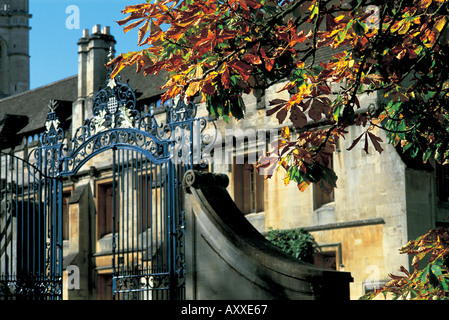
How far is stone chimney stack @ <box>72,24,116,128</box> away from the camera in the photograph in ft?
88.4

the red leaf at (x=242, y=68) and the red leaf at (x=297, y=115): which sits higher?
the red leaf at (x=242, y=68)

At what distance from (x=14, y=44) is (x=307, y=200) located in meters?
52.0

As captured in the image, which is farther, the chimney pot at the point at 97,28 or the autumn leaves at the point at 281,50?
the chimney pot at the point at 97,28

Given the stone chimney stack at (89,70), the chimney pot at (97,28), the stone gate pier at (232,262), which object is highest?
the chimney pot at (97,28)

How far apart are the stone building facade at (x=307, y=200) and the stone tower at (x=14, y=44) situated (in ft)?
134

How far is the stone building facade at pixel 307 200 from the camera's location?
61.6 feet

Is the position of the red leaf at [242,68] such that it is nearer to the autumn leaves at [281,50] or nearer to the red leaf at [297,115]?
the autumn leaves at [281,50]

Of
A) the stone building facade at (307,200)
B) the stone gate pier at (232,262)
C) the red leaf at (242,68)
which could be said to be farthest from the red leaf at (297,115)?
the stone building facade at (307,200)

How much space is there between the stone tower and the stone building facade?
1609 inches

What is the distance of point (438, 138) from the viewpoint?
25.4 feet

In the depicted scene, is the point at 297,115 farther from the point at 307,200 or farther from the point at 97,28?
the point at 97,28

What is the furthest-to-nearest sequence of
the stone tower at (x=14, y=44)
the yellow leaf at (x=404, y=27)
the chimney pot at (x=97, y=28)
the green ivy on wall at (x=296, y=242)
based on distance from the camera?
1. the stone tower at (x=14, y=44)
2. the chimney pot at (x=97, y=28)
3. the green ivy on wall at (x=296, y=242)
4. the yellow leaf at (x=404, y=27)

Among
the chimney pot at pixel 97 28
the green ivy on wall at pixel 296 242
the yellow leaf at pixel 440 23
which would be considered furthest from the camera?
the chimney pot at pixel 97 28

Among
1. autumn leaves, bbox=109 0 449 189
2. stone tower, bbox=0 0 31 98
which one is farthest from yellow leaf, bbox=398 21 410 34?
stone tower, bbox=0 0 31 98
